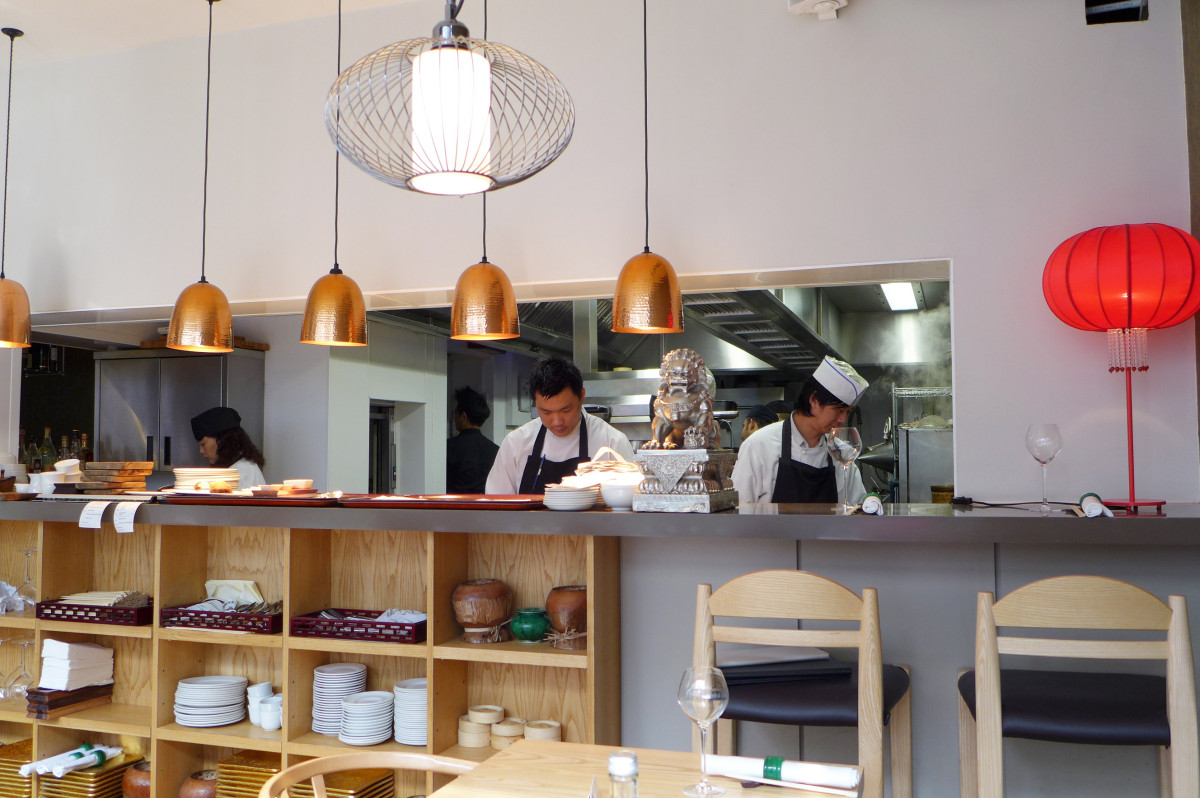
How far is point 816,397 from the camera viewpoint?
3.81 m

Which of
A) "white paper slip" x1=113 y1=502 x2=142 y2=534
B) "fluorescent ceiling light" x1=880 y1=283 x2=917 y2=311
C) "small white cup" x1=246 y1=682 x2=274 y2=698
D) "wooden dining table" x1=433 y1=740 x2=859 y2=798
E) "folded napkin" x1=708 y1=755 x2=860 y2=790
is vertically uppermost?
"fluorescent ceiling light" x1=880 y1=283 x2=917 y2=311

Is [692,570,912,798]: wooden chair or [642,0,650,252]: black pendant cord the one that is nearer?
[692,570,912,798]: wooden chair

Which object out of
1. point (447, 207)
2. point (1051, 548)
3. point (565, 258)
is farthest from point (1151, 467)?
point (447, 207)

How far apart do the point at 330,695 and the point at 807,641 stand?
163cm

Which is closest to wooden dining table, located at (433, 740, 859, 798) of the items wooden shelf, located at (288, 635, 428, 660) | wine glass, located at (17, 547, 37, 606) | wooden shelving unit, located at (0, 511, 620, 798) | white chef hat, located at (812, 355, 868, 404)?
wooden shelving unit, located at (0, 511, 620, 798)

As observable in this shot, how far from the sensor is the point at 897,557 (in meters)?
2.66

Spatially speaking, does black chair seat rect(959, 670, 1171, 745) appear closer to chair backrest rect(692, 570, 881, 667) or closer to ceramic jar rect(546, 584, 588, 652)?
chair backrest rect(692, 570, 881, 667)

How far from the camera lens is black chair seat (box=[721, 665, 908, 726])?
6.98 feet

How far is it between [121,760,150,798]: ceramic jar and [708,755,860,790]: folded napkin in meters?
2.36

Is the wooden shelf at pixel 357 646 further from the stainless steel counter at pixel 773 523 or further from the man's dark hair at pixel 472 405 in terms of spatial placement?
the man's dark hair at pixel 472 405

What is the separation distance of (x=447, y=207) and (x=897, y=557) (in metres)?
2.26

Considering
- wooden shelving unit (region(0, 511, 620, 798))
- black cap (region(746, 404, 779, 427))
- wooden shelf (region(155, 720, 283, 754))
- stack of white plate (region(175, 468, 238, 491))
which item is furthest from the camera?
black cap (region(746, 404, 779, 427))

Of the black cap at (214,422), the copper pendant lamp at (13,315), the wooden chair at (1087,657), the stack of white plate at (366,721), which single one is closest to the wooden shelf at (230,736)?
the stack of white plate at (366,721)

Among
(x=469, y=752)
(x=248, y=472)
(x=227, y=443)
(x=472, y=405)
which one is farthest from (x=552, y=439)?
(x=472, y=405)
